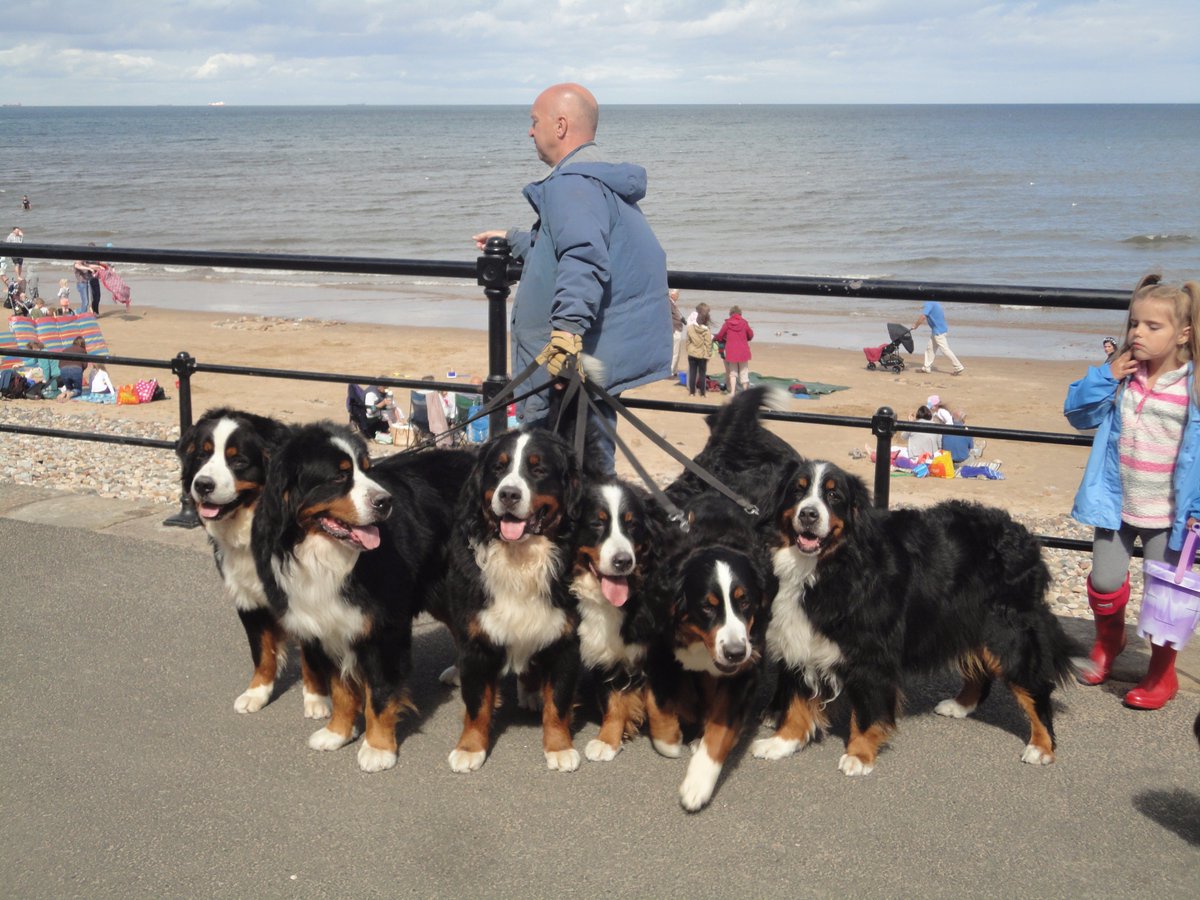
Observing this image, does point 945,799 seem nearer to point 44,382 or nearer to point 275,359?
point 44,382

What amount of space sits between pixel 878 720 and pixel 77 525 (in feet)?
14.0

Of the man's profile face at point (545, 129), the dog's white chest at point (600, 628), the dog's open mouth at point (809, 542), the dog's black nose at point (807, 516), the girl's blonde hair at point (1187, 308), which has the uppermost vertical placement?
the man's profile face at point (545, 129)

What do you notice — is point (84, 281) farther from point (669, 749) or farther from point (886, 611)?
point (886, 611)

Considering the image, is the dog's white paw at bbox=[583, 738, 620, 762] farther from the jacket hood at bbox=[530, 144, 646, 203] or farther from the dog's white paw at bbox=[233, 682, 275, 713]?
the jacket hood at bbox=[530, 144, 646, 203]

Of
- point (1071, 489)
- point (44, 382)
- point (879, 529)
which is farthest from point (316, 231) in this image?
point (879, 529)

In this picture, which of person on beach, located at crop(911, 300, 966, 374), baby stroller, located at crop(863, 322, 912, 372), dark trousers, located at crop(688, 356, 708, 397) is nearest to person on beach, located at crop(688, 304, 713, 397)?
dark trousers, located at crop(688, 356, 708, 397)

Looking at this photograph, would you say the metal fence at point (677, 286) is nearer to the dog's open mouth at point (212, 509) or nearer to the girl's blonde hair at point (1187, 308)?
the girl's blonde hair at point (1187, 308)

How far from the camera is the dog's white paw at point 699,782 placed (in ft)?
11.6

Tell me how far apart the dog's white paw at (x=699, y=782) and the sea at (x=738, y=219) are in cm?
1629

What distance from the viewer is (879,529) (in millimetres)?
3969

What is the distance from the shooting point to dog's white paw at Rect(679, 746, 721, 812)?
11.6ft

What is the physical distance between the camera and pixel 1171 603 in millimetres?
3807

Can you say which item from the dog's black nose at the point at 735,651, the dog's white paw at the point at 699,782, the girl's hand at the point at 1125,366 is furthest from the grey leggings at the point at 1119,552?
the dog's white paw at the point at 699,782

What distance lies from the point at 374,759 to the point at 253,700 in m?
0.69
